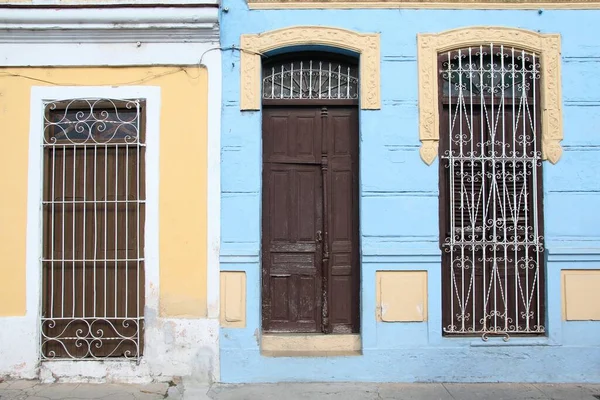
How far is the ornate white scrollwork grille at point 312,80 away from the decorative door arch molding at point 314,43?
23cm

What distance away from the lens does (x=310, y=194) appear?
19.9 ft

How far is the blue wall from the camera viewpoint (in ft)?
18.7

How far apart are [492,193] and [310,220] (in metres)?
1.87

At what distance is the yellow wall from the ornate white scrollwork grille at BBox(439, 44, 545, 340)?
2.47 metres

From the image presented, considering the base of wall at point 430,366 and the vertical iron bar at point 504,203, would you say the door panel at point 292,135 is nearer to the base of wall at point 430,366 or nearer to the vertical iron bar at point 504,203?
the vertical iron bar at point 504,203

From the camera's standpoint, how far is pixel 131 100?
5891 mm

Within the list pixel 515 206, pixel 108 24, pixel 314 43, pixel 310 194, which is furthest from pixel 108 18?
pixel 515 206

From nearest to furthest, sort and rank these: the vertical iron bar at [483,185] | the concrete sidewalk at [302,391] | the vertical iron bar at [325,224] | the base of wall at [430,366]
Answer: the concrete sidewalk at [302,391]
the base of wall at [430,366]
the vertical iron bar at [483,185]
the vertical iron bar at [325,224]

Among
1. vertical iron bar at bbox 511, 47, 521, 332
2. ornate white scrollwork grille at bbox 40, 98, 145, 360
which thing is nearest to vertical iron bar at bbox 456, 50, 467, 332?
vertical iron bar at bbox 511, 47, 521, 332

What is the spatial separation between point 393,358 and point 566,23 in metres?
3.81

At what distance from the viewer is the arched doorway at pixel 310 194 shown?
19.8 ft

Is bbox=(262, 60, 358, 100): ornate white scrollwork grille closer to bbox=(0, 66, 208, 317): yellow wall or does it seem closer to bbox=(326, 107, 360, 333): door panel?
bbox=(326, 107, 360, 333): door panel

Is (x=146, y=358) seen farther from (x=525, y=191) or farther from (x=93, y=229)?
(x=525, y=191)

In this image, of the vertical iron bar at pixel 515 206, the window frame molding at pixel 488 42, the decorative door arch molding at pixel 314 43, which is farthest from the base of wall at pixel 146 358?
the window frame molding at pixel 488 42
